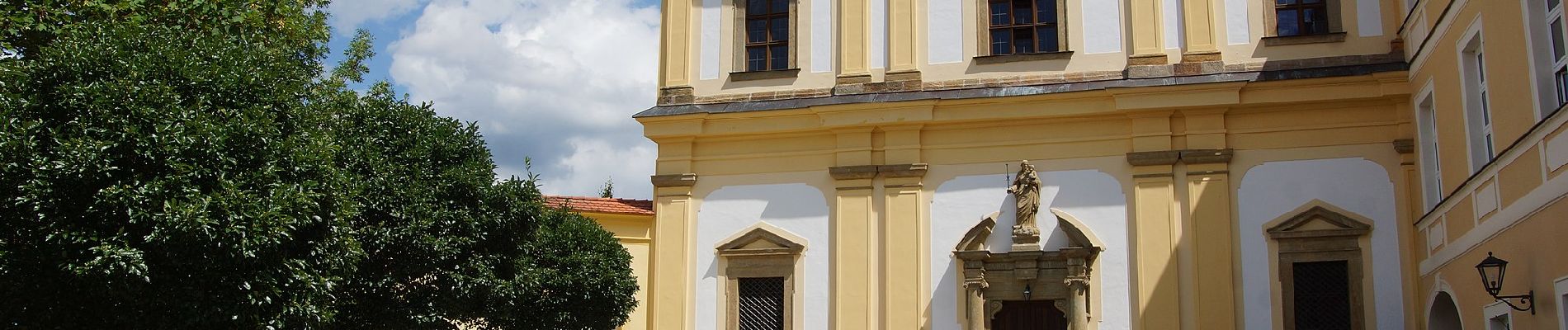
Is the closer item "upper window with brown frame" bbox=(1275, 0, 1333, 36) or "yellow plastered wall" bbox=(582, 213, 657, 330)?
"upper window with brown frame" bbox=(1275, 0, 1333, 36)

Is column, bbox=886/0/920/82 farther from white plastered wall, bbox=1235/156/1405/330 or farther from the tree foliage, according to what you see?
the tree foliage

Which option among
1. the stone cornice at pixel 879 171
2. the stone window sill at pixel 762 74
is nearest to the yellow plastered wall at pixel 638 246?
the stone window sill at pixel 762 74

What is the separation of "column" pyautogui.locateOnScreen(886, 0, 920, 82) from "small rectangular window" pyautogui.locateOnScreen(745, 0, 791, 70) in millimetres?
1506

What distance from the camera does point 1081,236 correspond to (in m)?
17.0

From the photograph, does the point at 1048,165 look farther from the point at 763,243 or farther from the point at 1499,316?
the point at 1499,316

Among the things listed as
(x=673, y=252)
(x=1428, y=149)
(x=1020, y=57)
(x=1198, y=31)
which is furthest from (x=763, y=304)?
(x=1428, y=149)

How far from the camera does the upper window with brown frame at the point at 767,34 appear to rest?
1911 cm

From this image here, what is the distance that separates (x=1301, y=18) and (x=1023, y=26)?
11.4 feet

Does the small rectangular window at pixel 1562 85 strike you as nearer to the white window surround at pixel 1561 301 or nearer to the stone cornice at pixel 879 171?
the white window surround at pixel 1561 301

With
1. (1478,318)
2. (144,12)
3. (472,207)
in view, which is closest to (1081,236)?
(1478,318)

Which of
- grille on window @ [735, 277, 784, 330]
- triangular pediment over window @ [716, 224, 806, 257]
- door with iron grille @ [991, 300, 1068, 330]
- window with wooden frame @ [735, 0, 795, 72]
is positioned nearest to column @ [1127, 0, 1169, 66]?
door with iron grille @ [991, 300, 1068, 330]

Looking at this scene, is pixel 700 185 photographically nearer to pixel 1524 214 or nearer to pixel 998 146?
pixel 998 146

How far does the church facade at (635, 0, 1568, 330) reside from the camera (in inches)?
642

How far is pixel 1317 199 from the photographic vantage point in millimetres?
16469
